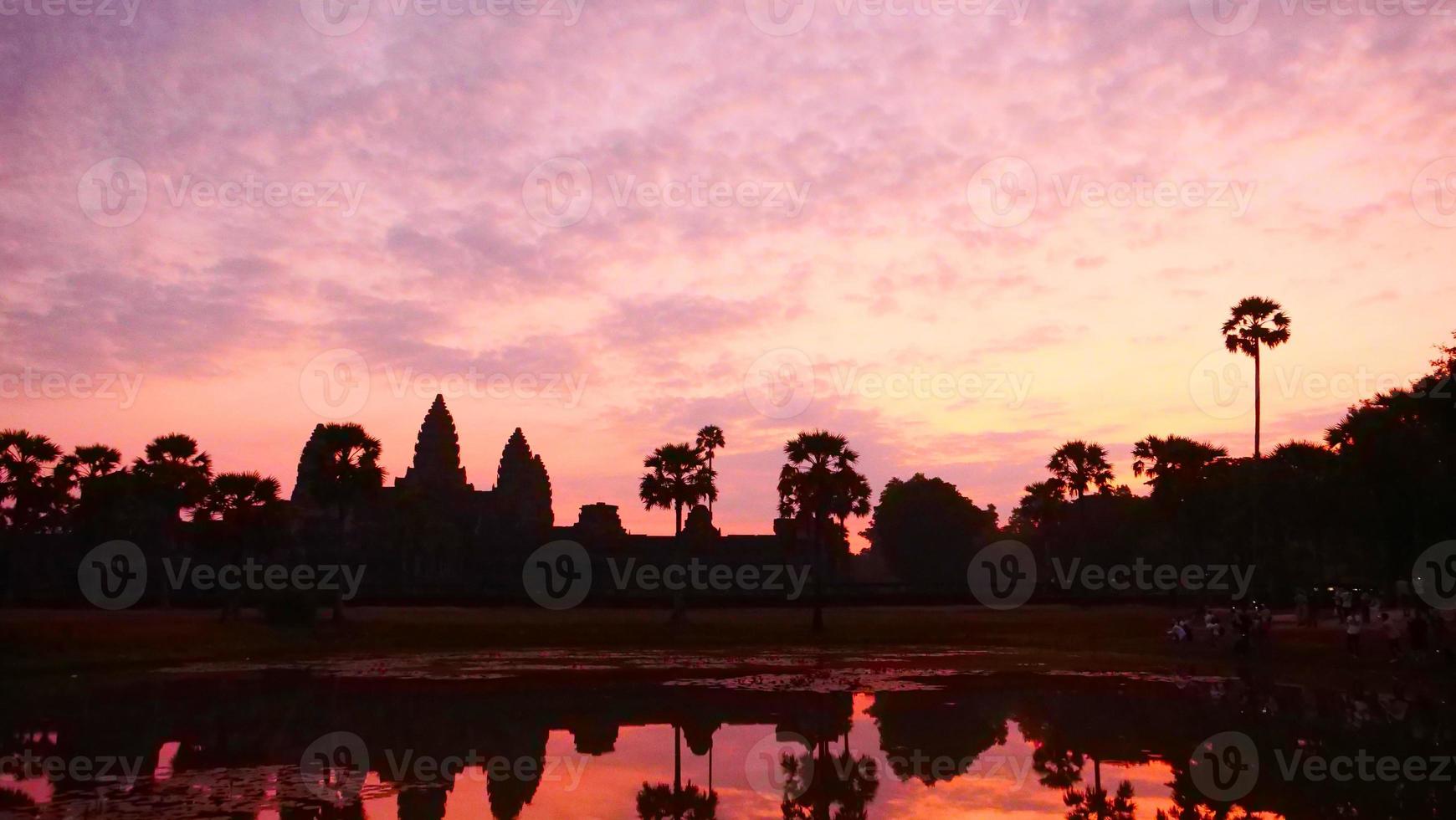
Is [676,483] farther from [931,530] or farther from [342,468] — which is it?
[931,530]

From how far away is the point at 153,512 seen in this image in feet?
195

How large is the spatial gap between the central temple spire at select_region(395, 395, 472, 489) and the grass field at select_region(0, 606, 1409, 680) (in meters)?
36.9

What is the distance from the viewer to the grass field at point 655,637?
33.3 metres

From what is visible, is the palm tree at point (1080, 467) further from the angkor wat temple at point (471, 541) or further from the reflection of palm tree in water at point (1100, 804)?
the reflection of palm tree in water at point (1100, 804)

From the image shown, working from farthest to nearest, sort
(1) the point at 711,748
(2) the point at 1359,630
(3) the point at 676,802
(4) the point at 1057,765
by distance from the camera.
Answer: (2) the point at 1359,630 → (1) the point at 711,748 → (4) the point at 1057,765 → (3) the point at 676,802

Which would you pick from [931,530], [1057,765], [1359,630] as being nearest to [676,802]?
[1057,765]

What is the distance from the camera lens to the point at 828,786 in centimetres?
1483

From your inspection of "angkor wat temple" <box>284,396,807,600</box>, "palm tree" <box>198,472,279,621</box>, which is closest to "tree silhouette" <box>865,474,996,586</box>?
"angkor wat temple" <box>284,396,807,600</box>

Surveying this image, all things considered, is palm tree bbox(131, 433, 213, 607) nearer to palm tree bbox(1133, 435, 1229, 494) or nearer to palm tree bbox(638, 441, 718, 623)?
palm tree bbox(638, 441, 718, 623)

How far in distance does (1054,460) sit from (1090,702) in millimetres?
48496

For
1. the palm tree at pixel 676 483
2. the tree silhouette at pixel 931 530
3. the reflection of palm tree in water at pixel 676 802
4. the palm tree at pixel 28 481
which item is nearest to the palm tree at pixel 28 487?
the palm tree at pixel 28 481

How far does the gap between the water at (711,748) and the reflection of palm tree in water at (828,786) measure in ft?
0.18

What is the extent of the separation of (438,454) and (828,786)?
85488 millimetres

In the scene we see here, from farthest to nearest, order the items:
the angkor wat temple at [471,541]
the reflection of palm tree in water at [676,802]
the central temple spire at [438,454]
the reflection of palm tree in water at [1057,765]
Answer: the central temple spire at [438,454] → the angkor wat temple at [471,541] → the reflection of palm tree in water at [1057,765] → the reflection of palm tree in water at [676,802]
